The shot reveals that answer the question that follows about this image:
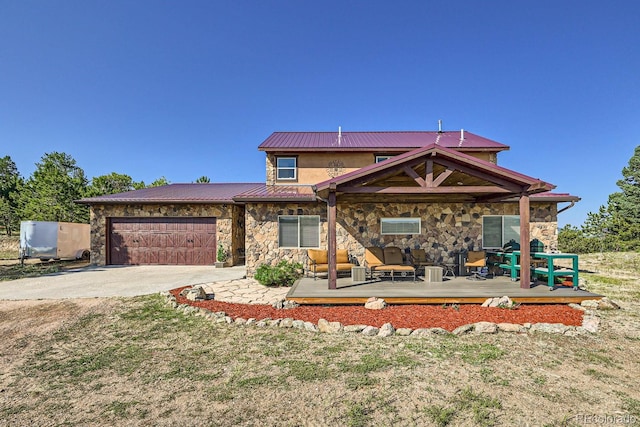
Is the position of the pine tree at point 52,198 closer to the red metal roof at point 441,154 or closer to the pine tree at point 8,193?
the pine tree at point 8,193

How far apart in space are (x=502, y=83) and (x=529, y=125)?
4.38 m

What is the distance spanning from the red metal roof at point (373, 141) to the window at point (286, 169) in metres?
0.51

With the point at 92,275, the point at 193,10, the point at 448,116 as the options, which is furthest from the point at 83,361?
the point at 448,116

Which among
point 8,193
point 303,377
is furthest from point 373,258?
point 8,193

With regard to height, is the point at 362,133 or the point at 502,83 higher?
the point at 502,83

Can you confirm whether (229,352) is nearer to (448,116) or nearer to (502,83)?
(448,116)

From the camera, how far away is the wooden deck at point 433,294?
6.30m

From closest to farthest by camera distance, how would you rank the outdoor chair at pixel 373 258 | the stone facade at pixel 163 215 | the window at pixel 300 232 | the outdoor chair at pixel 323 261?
the outdoor chair at pixel 373 258 < the outdoor chair at pixel 323 261 < the window at pixel 300 232 < the stone facade at pixel 163 215

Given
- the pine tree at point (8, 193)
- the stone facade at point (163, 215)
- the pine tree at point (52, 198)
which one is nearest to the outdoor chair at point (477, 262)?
the stone facade at point (163, 215)

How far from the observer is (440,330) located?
15.4 feet

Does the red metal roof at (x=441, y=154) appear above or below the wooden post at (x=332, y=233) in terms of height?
above

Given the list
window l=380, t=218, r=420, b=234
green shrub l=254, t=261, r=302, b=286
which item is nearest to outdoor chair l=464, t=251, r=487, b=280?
window l=380, t=218, r=420, b=234

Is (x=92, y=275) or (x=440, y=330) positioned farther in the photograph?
(x=92, y=275)

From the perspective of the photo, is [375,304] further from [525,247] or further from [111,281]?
[111,281]
